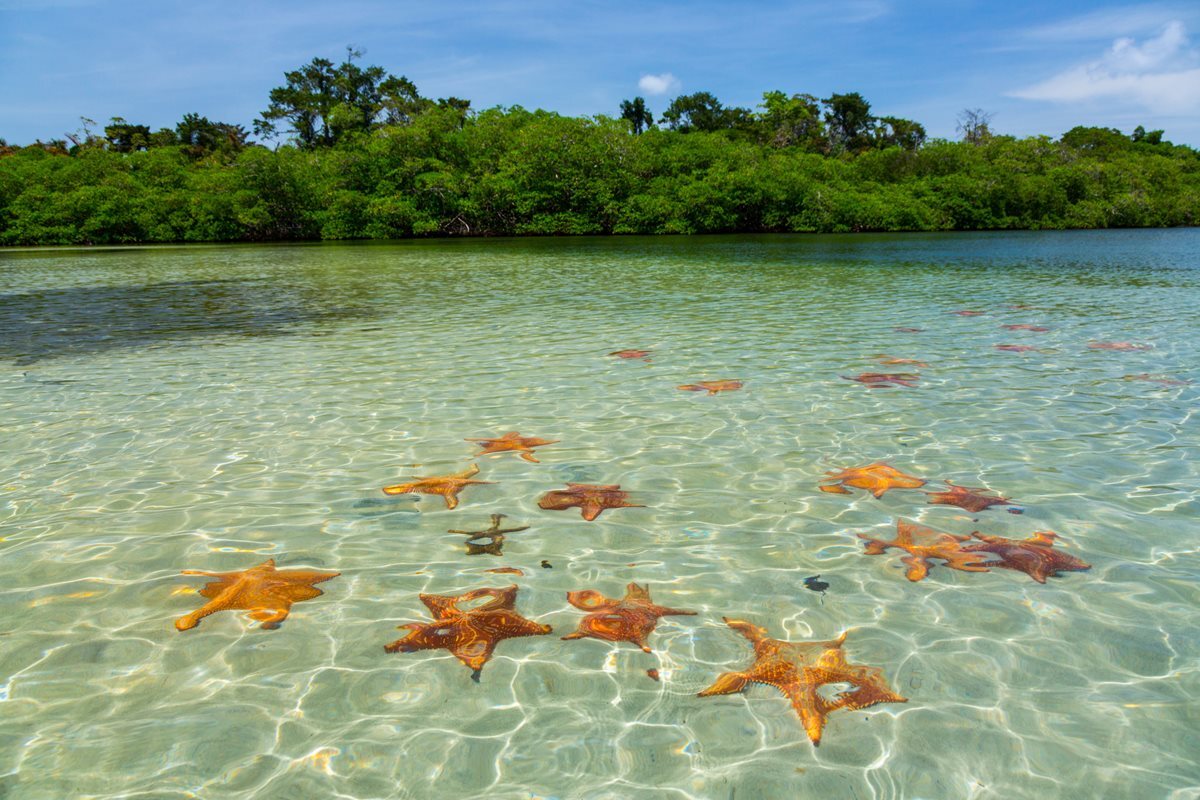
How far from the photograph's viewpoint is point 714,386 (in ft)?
25.2

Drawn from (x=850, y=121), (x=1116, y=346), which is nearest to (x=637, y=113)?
(x=850, y=121)

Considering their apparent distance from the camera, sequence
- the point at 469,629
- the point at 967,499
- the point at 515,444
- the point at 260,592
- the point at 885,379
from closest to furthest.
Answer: the point at 469,629 → the point at 260,592 → the point at 967,499 → the point at 515,444 → the point at 885,379

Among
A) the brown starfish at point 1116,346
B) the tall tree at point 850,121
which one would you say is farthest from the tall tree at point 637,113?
the brown starfish at point 1116,346

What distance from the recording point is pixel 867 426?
20.5ft

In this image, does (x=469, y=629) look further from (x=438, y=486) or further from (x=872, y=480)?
(x=872, y=480)

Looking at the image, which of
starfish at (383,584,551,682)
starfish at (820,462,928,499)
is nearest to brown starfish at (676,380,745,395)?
starfish at (820,462,928,499)

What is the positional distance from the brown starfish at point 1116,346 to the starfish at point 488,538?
8.48 metres

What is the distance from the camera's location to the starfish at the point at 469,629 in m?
3.12

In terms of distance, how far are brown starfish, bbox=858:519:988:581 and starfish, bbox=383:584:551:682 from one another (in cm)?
183

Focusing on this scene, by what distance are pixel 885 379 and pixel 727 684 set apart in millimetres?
5730

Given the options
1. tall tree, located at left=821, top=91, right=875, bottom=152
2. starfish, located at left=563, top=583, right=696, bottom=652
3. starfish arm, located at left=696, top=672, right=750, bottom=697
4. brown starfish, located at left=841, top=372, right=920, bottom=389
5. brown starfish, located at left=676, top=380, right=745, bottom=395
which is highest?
tall tree, located at left=821, top=91, right=875, bottom=152

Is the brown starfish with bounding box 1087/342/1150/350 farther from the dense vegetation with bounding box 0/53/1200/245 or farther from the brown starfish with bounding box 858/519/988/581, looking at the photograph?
the dense vegetation with bounding box 0/53/1200/245

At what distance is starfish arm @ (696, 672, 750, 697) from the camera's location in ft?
9.29

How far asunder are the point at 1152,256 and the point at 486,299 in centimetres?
2543
